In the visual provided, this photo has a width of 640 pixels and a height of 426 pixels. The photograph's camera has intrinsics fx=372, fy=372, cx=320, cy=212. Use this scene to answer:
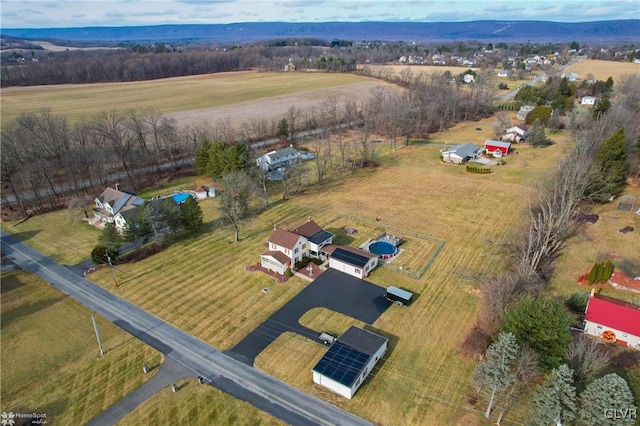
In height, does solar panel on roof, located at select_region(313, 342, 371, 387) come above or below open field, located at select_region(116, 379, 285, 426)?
above

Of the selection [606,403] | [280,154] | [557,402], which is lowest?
[557,402]

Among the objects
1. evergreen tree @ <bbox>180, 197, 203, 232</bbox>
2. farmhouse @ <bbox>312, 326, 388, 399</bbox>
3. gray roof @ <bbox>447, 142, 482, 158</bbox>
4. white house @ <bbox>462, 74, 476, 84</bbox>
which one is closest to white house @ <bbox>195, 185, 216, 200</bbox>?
evergreen tree @ <bbox>180, 197, 203, 232</bbox>

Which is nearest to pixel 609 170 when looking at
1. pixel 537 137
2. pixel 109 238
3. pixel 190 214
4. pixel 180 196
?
pixel 537 137

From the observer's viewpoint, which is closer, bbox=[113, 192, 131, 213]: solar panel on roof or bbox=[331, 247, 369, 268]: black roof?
bbox=[331, 247, 369, 268]: black roof

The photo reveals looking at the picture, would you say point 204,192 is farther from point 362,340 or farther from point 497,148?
point 497,148

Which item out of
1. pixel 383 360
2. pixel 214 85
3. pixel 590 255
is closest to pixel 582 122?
pixel 590 255

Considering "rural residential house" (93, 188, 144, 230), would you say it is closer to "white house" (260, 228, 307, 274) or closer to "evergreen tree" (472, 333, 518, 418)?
"white house" (260, 228, 307, 274)

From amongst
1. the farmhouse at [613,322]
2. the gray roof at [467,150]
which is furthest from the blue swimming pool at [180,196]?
the farmhouse at [613,322]
